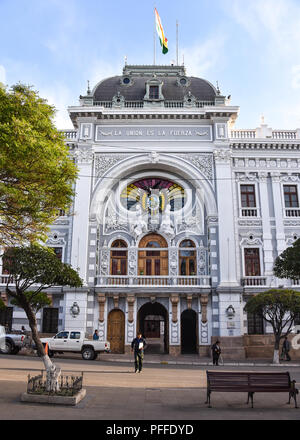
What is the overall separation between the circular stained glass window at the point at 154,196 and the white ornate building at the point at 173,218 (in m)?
0.08

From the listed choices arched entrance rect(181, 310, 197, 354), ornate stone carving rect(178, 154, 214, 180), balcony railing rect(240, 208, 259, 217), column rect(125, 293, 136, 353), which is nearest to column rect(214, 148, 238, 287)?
ornate stone carving rect(178, 154, 214, 180)

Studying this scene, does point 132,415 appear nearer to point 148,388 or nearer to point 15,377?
point 148,388

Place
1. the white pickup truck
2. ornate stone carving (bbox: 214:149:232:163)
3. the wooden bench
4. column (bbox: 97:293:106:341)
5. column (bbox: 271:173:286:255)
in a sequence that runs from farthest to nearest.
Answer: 1. ornate stone carving (bbox: 214:149:232:163)
2. column (bbox: 271:173:286:255)
3. column (bbox: 97:293:106:341)
4. the white pickup truck
5. the wooden bench

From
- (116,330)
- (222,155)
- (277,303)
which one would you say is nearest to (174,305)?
(116,330)

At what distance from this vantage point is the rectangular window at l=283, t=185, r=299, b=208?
29.6m

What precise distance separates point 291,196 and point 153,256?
1137 cm

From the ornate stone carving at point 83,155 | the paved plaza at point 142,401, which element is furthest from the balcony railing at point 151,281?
the paved plaza at point 142,401

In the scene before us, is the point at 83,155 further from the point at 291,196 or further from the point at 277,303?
the point at 277,303

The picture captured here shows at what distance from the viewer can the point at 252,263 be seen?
92.9 ft

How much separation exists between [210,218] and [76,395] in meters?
19.7

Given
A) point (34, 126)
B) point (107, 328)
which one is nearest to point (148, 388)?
point (34, 126)

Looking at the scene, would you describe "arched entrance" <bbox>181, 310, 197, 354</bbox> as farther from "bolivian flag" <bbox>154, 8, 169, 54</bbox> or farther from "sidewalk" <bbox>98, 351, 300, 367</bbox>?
"bolivian flag" <bbox>154, 8, 169, 54</bbox>

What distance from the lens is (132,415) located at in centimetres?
927

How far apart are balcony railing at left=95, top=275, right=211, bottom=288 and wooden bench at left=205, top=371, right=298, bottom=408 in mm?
15900
